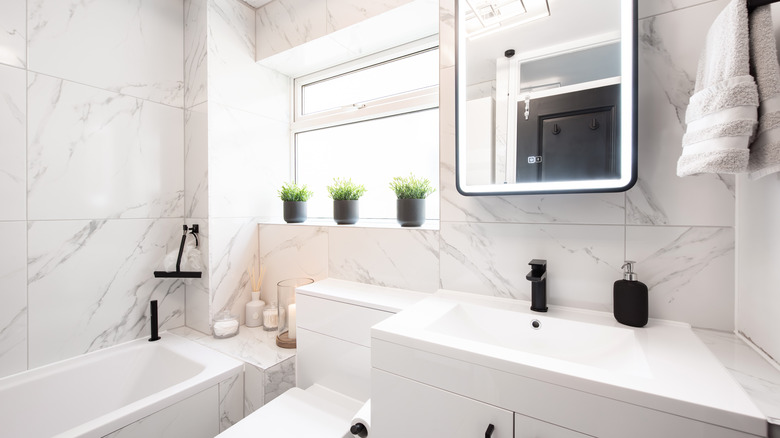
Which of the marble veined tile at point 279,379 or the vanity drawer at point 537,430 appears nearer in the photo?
the vanity drawer at point 537,430

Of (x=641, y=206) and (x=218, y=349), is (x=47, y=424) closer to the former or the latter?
(x=218, y=349)

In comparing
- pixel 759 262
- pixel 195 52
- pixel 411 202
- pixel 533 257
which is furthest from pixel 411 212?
pixel 195 52

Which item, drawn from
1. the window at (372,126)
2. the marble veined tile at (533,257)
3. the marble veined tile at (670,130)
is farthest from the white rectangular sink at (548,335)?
the window at (372,126)

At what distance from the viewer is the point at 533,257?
1049 mm

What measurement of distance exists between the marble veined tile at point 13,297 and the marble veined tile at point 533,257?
1748 mm

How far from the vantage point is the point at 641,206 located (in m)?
0.90

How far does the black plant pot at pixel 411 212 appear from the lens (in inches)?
55.3

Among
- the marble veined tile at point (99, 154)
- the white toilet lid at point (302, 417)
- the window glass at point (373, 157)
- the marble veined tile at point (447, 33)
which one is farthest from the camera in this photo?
the window glass at point (373, 157)

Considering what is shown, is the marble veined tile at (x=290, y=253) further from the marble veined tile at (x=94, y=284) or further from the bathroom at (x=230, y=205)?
the marble veined tile at (x=94, y=284)

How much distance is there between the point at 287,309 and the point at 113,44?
1.58 meters

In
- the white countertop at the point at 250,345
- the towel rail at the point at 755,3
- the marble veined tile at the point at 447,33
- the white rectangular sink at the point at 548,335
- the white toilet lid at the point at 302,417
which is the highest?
the marble veined tile at the point at 447,33

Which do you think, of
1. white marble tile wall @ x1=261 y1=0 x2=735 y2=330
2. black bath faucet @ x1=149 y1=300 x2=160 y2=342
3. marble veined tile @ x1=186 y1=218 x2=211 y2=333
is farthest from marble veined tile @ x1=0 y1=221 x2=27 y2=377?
white marble tile wall @ x1=261 y1=0 x2=735 y2=330

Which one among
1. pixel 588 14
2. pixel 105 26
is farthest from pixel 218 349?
pixel 588 14

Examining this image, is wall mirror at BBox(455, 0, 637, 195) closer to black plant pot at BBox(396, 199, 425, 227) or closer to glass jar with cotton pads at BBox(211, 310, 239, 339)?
black plant pot at BBox(396, 199, 425, 227)
